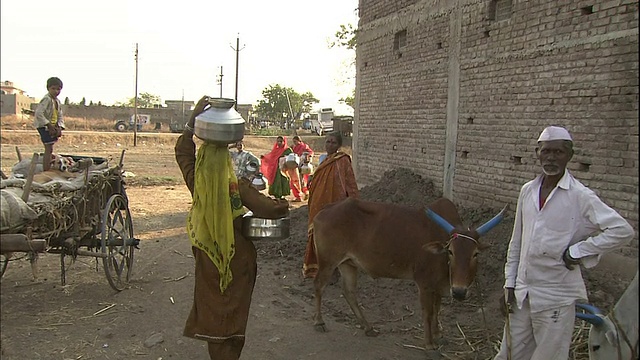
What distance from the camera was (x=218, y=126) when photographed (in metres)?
3.33

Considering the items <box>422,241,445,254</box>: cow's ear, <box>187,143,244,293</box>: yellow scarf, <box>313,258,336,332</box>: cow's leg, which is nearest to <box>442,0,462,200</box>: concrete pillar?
<box>313,258,336,332</box>: cow's leg

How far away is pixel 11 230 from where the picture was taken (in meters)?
4.29

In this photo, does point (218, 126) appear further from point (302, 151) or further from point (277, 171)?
point (302, 151)

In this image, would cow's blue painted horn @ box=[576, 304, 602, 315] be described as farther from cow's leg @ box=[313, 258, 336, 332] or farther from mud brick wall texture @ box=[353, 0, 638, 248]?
mud brick wall texture @ box=[353, 0, 638, 248]

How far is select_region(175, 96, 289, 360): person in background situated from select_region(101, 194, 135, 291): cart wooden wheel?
93.3 inches

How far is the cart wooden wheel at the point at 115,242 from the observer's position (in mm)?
5637

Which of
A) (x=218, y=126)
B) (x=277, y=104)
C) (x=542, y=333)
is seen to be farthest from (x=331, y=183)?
(x=277, y=104)

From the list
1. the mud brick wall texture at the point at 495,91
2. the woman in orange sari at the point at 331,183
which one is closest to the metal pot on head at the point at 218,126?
the woman in orange sari at the point at 331,183

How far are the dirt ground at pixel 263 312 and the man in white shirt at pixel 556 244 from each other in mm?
1331

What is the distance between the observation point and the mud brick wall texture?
18.8 feet

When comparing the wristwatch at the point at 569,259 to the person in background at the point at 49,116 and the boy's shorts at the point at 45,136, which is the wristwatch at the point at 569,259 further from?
the boy's shorts at the point at 45,136

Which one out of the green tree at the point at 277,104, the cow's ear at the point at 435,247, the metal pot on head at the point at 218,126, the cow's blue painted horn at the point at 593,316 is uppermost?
the green tree at the point at 277,104

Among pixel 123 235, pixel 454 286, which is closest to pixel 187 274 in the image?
pixel 123 235

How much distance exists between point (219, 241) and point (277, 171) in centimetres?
965
